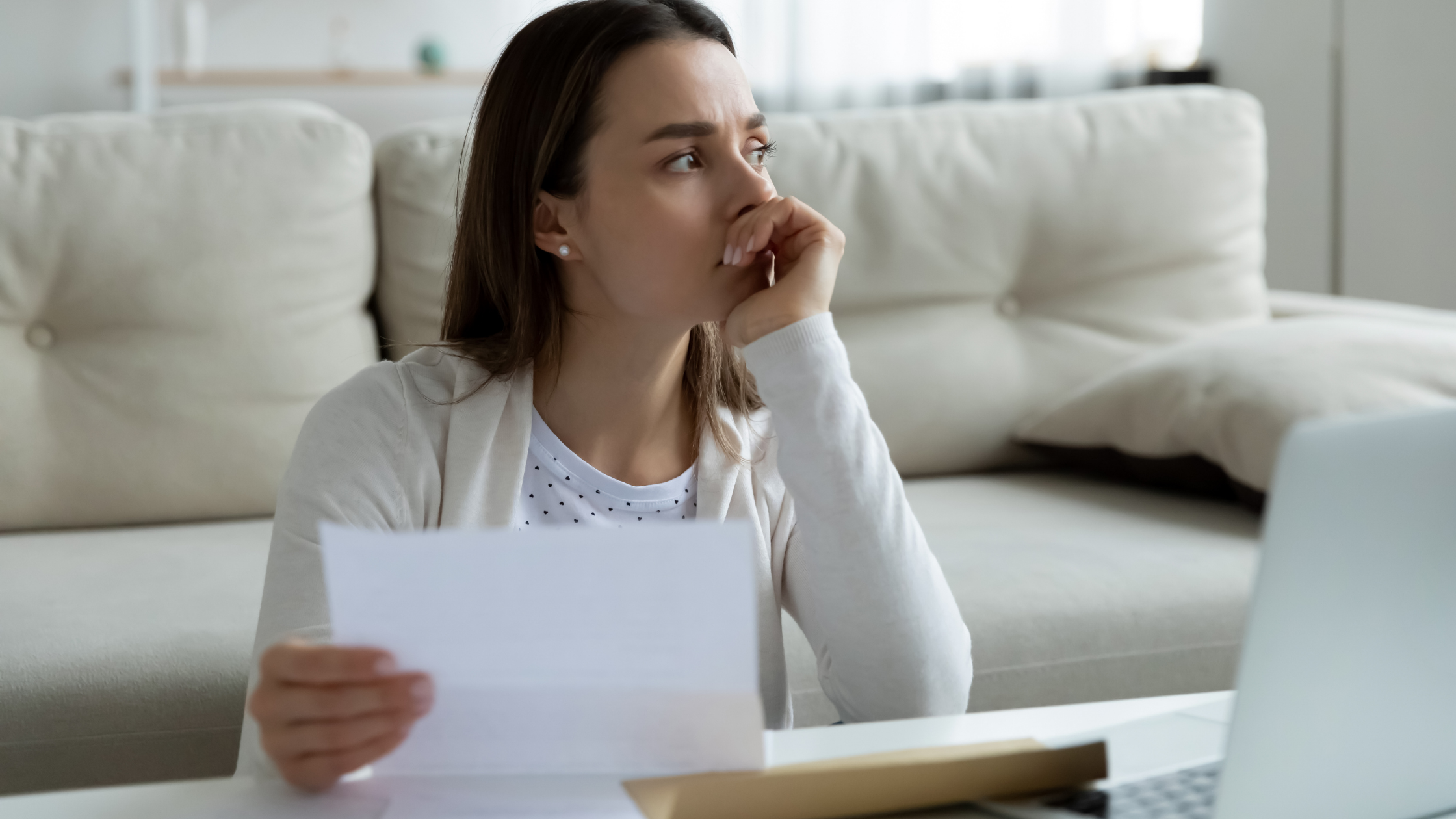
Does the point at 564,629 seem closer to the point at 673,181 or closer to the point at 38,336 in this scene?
the point at 673,181

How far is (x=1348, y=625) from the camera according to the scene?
0.49 meters

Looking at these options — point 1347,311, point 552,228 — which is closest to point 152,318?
point 552,228

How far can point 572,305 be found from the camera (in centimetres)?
111

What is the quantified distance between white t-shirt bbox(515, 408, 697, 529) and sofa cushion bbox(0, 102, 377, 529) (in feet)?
2.28

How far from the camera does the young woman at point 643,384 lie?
91 cm

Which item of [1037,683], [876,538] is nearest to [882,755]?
[876,538]

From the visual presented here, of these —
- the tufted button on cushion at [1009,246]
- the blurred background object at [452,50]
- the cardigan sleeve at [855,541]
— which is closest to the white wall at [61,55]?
the blurred background object at [452,50]

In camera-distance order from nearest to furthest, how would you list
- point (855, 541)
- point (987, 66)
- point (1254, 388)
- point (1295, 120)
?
1. point (855, 541)
2. point (1254, 388)
3. point (1295, 120)
4. point (987, 66)

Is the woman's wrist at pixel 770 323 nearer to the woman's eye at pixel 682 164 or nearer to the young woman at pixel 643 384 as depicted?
the young woman at pixel 643 384

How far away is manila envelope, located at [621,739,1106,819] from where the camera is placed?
0.55 m

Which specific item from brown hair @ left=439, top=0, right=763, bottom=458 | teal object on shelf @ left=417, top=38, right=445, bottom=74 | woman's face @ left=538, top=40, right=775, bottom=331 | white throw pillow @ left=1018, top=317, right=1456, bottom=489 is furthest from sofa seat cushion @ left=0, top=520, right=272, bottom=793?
teal object on shelf @ left=417, top=38, right=445, bottom=74

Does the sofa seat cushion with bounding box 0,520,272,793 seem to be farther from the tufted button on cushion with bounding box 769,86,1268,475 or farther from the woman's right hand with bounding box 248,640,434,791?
the tufted button on cushion with bounding box 769,86,1268,475

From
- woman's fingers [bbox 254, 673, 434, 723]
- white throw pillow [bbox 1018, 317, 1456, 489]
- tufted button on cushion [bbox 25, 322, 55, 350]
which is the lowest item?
white throw pillow [bbox 1018, 317, 1456, 489]

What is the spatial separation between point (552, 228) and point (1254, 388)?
3.07 ft
